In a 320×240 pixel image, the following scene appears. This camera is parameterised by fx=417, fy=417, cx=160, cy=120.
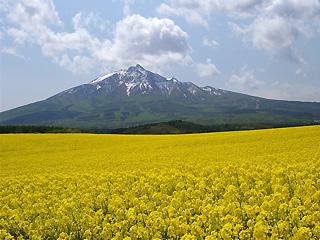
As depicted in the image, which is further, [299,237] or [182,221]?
[182,221]

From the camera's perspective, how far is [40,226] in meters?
11.4

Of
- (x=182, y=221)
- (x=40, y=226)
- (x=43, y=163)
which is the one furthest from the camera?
(x=43, y=163)

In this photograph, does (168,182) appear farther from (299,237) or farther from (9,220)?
(299,237)

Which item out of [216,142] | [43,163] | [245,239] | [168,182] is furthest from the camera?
[216,142]

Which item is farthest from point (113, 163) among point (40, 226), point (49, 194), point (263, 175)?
point (40, 226)

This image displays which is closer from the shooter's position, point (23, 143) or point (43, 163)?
point (43, 163)

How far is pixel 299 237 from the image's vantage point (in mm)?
7145

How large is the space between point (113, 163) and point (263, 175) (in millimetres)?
15353

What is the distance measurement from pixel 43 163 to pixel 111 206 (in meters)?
21.1

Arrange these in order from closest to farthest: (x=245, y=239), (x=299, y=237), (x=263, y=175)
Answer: (x=299, y=237) < (x=245, y=239) < (x=263, y=175)

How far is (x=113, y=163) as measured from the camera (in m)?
28.5

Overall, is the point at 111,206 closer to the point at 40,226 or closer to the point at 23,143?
the point at 40,226

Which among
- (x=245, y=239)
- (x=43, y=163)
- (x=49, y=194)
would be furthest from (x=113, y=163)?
(x=245, y=239)

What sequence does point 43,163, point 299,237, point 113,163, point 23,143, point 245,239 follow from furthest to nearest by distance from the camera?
point 23,143, point 43,163, point 113,163, point 245,239, point 299,237
